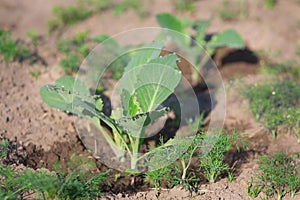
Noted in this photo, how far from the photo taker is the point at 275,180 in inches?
134

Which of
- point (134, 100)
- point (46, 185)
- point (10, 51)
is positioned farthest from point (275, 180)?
point (10, 51)

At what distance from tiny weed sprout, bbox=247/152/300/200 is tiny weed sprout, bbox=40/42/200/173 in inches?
24.2

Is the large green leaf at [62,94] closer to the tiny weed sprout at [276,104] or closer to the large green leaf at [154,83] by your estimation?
the large green leaf at [154,83]

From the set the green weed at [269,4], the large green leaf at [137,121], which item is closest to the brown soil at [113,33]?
the green weed at [269,4]

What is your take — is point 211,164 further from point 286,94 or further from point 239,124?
point 286,94

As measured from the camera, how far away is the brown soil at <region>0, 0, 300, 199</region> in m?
3.68

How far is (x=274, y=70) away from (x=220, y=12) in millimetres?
1261

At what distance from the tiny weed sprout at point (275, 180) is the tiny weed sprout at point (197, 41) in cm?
156

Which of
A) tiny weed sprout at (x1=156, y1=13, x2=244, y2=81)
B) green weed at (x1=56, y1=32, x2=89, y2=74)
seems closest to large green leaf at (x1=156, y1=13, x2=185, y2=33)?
tiny weed sprout at (x1=156, y1=13, x2=244, y2=81)

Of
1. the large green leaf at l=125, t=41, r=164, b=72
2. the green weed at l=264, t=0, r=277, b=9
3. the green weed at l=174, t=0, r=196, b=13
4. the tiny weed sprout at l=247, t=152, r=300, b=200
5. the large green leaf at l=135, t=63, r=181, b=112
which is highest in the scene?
the green weed at l=174, t=0, r=196, b=13

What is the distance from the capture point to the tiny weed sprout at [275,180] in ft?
11.1

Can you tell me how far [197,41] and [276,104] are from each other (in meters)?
1.18

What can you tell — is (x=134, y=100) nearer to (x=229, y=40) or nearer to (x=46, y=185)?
(x=46, y=185)

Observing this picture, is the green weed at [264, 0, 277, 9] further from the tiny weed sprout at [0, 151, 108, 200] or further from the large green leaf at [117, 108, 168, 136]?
the tiny weed sprout at [0, 151, 108, 200]
